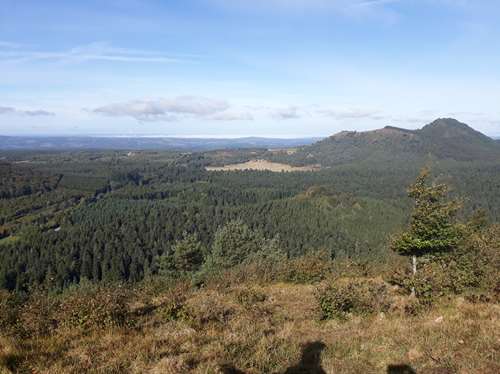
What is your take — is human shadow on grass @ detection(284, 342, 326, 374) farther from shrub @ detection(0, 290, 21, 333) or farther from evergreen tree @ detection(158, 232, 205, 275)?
evergreen tree @ detection(158, 232, 205, 275)

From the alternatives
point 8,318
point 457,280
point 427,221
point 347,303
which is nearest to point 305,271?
point 427,221

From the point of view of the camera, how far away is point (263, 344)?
8.05m

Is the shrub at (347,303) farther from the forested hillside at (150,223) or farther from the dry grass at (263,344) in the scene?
the forested hillside at (150,223)

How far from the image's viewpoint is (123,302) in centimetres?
1038

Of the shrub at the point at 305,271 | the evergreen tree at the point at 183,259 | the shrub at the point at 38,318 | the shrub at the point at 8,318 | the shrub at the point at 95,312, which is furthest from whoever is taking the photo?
the evergreen tree at the point at 183,259

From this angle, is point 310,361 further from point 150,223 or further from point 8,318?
point 150,223

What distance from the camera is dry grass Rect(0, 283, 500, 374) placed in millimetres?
6945

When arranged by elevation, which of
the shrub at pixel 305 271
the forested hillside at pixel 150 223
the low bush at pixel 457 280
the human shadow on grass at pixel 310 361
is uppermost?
the human shadow on grass at pixel 310 361

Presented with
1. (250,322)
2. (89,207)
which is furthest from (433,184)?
(89,207)

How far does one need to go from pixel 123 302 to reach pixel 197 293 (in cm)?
507

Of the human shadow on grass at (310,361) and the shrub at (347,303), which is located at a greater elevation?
the human shadow on grass at (310,361)

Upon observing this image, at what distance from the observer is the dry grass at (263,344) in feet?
22.8

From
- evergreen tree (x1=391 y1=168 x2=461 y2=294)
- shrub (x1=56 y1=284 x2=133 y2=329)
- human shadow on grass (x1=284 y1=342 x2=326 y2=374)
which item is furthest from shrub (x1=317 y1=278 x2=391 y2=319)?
evergreen tree (x1=391 y1=168 x2=461 y2=294)

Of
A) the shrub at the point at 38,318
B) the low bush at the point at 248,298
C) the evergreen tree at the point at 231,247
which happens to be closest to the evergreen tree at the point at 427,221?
the low bush at the point at 248,298
